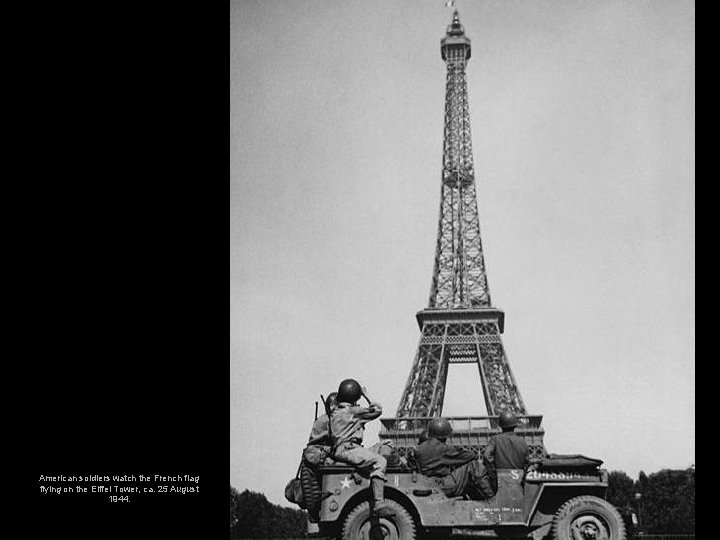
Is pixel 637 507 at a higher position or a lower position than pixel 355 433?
lower

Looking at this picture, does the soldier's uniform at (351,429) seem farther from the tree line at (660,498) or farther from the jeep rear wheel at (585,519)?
the tree line at (660,498)

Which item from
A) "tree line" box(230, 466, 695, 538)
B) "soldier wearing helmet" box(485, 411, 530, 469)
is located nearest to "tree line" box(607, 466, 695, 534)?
"tree line" box(230, 466, 695, 538)

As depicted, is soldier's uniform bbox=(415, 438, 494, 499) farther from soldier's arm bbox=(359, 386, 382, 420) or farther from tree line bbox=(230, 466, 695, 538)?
tree line bbox=(230, 466, 695, 538)

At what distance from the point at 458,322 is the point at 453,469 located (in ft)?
103

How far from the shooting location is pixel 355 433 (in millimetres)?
6953

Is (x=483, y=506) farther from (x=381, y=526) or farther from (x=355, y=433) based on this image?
(x=355, y=433)

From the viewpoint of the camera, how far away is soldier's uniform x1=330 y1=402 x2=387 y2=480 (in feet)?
22.1

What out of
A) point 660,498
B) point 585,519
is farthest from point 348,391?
point 660,498

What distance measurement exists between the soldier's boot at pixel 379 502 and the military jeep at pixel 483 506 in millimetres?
90

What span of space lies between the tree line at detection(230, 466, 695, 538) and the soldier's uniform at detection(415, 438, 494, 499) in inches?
1190
